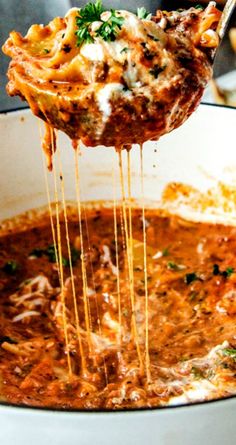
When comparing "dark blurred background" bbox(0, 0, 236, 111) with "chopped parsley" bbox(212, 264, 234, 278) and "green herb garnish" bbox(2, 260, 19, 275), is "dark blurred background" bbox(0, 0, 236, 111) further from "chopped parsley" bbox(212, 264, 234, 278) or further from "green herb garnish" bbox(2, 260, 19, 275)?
"chopped parsley" bbox(212, 264, 234, 278)

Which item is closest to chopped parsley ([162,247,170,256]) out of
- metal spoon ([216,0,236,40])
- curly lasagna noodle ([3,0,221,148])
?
curly lasagna noodle ([3,0,221,148])

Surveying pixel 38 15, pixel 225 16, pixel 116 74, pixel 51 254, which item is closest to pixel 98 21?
pixel 116 74

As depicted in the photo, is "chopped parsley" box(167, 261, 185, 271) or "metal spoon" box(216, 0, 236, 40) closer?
"metal spoon" box(216, 0, 236, 40)

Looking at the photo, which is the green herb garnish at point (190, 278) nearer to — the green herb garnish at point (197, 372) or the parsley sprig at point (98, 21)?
the green herb garnish at point (197, 372)

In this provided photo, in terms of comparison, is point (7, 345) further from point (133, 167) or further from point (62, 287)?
point (133, 167)

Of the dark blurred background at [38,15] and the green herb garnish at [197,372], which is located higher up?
the dark blurred background at [38,15]

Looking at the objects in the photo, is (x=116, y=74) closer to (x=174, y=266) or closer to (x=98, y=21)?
(x=98, y=21)

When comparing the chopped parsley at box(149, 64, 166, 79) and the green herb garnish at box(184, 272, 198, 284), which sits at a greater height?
the chopped parsley at box(149, 64, 166, 79)

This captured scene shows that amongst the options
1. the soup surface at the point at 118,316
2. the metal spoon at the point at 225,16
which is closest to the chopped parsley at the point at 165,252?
the soup surface at the point at 118,316
